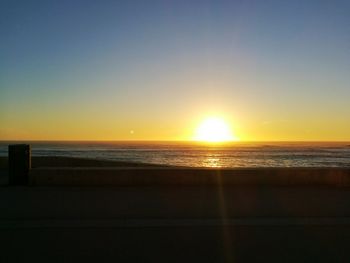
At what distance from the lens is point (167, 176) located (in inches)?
487

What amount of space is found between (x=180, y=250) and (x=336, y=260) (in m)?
1.79

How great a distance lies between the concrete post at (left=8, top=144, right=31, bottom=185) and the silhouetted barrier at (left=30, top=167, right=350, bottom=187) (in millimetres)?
187

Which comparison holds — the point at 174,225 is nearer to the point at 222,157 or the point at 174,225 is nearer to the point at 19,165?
the point at 19,165

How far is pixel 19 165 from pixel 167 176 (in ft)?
11.8

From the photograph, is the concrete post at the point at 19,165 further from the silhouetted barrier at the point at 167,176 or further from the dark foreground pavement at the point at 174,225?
the dark foreground pavement at the point at 174,225

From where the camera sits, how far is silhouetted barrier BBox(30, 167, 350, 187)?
12.2m

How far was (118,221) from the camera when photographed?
7.77 metres

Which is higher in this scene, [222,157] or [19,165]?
[19,165]

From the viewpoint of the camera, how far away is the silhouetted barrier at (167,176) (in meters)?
12.2

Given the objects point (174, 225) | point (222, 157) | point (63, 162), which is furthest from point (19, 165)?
point (222, 157)

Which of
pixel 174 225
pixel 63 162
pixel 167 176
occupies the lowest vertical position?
pixel 174 225

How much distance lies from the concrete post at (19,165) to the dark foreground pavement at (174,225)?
0.70 metres

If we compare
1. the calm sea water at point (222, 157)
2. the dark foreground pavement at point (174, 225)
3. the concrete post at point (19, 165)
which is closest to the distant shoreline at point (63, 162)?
the concrete post at point (19, 165)

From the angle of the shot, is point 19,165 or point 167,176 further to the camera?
point 167,176
